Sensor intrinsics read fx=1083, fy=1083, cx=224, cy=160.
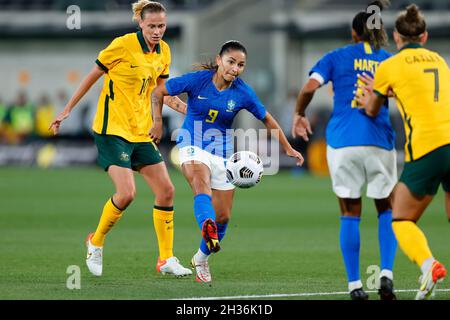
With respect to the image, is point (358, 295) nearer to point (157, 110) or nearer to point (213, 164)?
point (213, 164)

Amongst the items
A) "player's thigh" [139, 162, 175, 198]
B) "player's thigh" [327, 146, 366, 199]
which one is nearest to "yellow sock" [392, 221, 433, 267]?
"player's thigh" [327, 146, 366, 199]

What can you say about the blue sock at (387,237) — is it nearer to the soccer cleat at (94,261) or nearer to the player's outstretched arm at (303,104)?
the player's outstretched arm at (303,104)

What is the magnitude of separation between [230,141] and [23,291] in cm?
269

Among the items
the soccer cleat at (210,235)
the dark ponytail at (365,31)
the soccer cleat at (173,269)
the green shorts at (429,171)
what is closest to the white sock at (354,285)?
the green shorts at (429,171)

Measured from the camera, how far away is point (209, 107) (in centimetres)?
1028

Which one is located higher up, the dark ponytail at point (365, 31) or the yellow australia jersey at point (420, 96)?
the dark ponytail at point (365, 31)

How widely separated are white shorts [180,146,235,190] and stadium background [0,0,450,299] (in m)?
0.88

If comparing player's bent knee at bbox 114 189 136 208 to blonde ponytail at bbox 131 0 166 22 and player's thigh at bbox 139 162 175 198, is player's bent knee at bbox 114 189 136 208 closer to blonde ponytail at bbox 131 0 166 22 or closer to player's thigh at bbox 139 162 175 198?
player's thigh at bbox 139 162 175 198

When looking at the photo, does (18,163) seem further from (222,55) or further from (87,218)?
(222,55)

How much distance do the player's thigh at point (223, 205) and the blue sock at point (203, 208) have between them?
1.06 ft

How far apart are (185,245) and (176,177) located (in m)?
14.5

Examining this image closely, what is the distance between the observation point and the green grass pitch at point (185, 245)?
9391mm

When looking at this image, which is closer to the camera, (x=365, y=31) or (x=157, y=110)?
(x=365, y=31)

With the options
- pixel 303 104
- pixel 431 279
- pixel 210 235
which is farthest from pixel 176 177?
pixel 431 279
